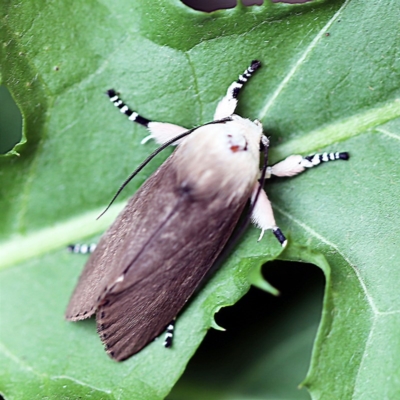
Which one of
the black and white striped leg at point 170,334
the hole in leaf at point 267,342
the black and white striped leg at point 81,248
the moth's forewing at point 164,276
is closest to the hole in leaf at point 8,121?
the black and white striped leg at point 81,248

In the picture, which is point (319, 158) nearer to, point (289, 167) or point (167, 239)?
point (289, 167)

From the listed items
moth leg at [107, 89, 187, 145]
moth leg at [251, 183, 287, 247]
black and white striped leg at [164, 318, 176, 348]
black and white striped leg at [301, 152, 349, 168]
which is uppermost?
Result: moth leg at [107, 89, 187, 145]

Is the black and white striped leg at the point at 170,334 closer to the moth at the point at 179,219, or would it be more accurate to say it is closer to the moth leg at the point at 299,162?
the moth at the point at 179,219

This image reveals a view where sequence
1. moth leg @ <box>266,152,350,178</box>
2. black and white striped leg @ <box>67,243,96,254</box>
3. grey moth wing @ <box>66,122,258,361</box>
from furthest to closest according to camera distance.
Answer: black and white striped leg @ <box>67,243,96,254</box>
moth leg @ <box>266,152,350,178</box>
grey moth wing @ <box>66,122,258,361</box>

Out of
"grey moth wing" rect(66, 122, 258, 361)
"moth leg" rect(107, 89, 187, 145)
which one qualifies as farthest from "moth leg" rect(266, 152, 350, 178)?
"moth leg" rect(107, 89, 187, 145)

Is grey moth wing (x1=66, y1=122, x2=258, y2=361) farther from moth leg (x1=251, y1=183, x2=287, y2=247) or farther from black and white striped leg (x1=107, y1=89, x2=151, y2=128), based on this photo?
black and white striped leg (x1=107, y1=89, x2=151, y2=128)

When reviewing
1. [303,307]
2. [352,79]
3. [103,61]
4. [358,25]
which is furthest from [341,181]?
[103,61]
